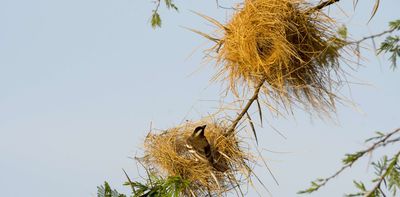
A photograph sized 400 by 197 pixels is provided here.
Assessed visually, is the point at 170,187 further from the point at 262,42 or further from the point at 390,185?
the point at 390,185

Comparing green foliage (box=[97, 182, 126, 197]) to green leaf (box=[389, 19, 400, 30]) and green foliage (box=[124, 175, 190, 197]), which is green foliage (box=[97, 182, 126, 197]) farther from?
green leaf (box=[389, 19, 400, 30])

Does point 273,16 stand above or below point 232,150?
above

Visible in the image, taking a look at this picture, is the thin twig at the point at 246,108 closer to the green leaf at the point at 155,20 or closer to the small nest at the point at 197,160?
the small nest at the point at 197,160

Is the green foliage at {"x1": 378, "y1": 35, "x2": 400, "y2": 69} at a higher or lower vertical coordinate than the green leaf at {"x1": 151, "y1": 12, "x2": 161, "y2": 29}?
lower

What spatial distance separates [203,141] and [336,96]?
2.99 ft

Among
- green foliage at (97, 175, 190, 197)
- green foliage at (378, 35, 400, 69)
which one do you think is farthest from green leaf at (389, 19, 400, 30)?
green foliage at (97, 175, 190, 197)

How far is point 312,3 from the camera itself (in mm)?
4930

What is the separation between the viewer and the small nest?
4637 millimetres

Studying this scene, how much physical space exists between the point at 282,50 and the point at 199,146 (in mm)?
771

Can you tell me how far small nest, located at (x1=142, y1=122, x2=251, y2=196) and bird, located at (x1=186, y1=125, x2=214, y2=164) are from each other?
0.12 feet

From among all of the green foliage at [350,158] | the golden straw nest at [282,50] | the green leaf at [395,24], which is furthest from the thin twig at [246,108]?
the green foliage at [350,158]

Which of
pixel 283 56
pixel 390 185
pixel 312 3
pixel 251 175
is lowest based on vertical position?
pixel 390 185

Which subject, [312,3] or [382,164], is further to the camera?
[312,3]

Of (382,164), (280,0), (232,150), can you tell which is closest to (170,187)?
(232,150)
